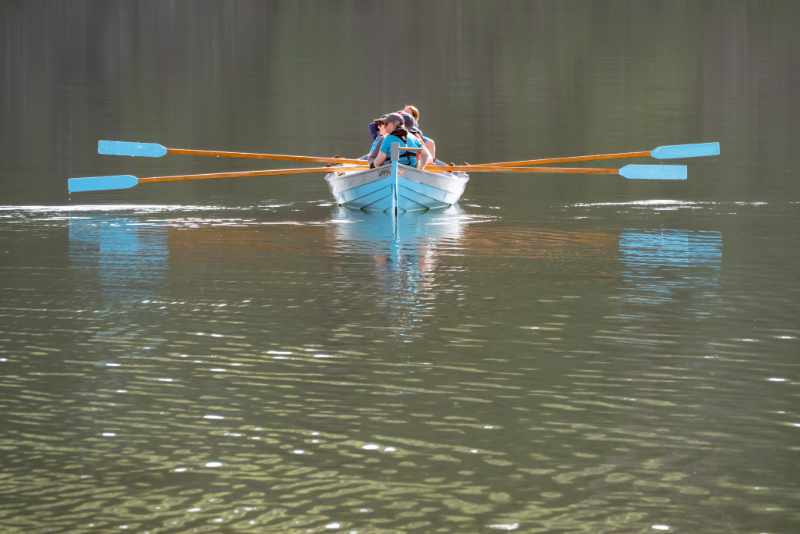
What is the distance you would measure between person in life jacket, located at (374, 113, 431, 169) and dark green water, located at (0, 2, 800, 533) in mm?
861

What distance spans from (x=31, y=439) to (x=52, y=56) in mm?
53204

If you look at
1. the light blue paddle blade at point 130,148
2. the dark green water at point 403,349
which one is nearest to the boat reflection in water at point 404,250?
the dark green water at point 403,349

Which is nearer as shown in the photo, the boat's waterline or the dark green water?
the dark green water

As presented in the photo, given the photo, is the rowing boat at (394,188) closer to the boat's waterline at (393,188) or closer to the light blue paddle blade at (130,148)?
the boat's waterline at (393,188)

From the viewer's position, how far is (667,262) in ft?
59.1

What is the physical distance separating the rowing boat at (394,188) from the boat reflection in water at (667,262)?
316cm

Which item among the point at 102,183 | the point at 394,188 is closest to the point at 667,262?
the point at 394,188

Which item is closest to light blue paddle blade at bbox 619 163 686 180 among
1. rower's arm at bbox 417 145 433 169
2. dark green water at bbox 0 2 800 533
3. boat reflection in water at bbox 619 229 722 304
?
dark green water at bbox 0 2 800 533

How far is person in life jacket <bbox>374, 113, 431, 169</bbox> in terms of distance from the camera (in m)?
22.6

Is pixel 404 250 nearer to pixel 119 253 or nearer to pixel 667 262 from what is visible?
pixel 667 262

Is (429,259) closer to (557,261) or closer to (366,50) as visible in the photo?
(557,261)

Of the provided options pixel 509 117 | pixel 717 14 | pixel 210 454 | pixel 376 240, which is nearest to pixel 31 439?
pixel 210 454

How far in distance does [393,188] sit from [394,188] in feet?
0.07

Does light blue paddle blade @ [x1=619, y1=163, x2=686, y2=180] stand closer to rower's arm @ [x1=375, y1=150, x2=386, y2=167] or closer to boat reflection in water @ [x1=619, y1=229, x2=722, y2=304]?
boat reflection in water @ [x1=619, y1=229, x2=722, y2=304]
